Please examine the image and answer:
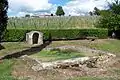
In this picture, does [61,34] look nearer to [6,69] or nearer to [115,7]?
[115,7]

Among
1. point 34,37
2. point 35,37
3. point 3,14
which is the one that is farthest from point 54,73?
point 35,37

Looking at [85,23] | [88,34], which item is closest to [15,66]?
[88,34]

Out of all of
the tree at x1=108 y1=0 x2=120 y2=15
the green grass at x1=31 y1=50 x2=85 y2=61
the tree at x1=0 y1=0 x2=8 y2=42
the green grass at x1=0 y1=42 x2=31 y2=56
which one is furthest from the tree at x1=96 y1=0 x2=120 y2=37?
the tree at x1=0 y1=0 x2=8 y2=42

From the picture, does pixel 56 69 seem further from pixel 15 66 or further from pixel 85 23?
pixel 85 23

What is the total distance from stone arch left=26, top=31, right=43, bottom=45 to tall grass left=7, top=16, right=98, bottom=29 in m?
13.3

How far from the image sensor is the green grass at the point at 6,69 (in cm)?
1759

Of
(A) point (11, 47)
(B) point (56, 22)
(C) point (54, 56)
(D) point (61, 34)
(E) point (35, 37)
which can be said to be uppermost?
(B) point (56, 22)

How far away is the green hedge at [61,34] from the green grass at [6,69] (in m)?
16.2

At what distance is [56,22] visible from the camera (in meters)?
55.0

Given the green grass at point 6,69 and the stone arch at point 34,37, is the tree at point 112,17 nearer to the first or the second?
the stone arch at point 34,37

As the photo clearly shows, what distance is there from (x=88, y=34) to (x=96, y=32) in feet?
3.72

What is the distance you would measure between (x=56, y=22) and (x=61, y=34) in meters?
14.0

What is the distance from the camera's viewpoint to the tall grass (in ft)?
172

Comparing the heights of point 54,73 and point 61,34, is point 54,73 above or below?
below
